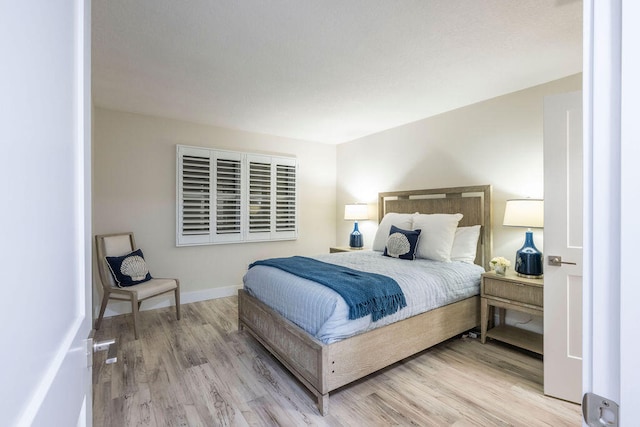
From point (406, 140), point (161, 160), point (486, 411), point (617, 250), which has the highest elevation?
point (406, 140)

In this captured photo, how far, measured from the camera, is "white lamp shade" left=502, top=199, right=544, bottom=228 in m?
2.56

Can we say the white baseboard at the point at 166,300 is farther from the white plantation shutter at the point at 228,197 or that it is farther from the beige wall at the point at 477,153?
the beige wall at the point at 477,153

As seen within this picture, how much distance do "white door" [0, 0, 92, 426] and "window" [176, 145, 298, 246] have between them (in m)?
3.48

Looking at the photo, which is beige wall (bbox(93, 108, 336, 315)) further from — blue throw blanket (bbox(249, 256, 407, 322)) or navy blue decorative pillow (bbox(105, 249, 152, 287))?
blue throw blanket (bbox(249, 256, 407, 322))

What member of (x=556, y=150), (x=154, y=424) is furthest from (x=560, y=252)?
(x=154, y=424)

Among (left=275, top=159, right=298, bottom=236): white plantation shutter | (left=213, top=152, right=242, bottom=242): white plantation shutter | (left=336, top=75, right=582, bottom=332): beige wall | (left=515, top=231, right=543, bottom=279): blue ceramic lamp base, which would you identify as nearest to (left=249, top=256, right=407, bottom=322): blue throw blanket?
(left=515, top=231, right=543, bottom=279): blue ceramic lamp base

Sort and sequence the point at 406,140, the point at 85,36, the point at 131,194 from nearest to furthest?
the point at 85,36
the point at 131,194
the point at 406,140

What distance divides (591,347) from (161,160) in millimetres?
4291

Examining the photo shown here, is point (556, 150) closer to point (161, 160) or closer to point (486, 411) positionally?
point (486, 411)

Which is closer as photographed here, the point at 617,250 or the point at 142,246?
the point at 617,250

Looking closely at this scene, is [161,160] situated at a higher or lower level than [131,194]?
higher

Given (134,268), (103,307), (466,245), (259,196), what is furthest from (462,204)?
(103,307)

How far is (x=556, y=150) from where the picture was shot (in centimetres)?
198

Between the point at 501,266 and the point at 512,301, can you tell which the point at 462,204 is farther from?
the point at 512,301
